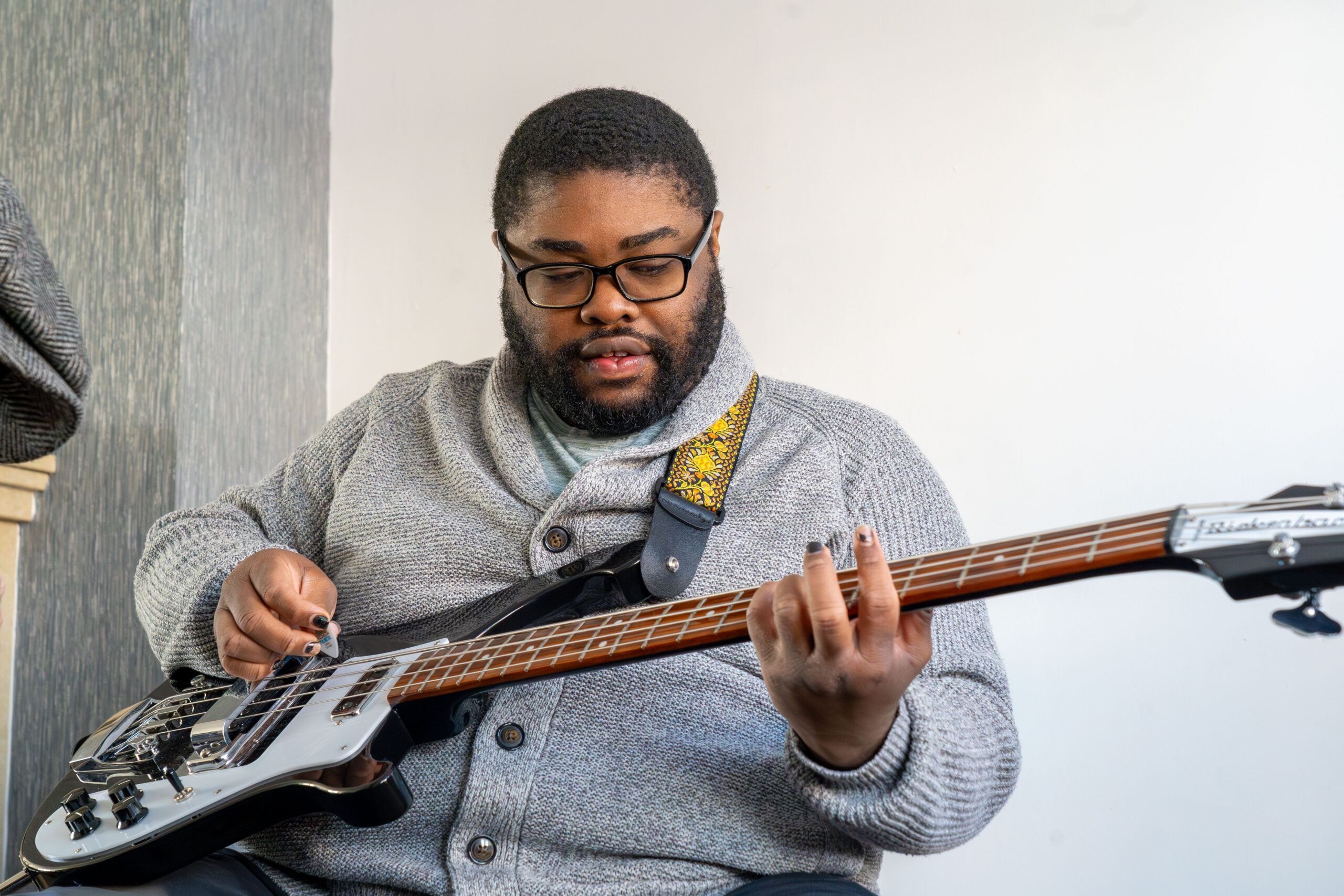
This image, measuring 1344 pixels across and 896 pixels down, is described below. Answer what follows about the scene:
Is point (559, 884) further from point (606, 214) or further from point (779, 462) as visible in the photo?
point (606, 214)

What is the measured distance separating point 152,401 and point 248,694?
72cm

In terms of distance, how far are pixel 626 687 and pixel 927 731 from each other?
0.27 meters

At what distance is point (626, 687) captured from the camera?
0.98m

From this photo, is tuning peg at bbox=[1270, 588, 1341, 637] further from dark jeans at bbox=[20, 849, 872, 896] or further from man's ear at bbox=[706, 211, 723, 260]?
man's ear at bbox=[706, 211, 723, 260]

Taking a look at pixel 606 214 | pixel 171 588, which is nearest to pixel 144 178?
pixel 171 588

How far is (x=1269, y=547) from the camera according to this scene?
2.00 feet

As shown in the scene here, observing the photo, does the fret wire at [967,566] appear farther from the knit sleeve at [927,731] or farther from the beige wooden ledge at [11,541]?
the beige wooden ledge at [11,541]

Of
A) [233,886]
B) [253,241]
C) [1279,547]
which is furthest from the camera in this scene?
[253,241]

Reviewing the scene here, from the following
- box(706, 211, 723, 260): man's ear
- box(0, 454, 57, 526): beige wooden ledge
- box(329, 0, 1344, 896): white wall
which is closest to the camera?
box(706, 211, 723, 260): man's ear

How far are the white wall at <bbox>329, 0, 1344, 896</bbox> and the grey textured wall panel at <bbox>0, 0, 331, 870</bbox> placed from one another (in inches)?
25.3

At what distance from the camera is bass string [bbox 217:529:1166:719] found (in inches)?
31.7

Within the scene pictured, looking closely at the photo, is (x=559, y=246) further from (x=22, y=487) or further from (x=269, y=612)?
(x=22, y=487)

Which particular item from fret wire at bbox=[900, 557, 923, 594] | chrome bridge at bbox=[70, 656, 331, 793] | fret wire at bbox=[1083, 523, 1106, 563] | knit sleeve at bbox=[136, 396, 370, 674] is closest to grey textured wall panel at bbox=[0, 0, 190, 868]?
knit sleeve at bbox=[136, 396, 370, 674]

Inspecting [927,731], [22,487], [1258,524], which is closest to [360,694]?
[927,731]
